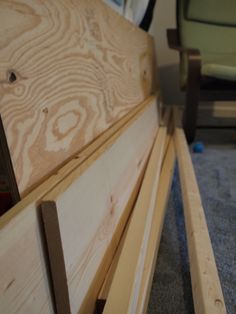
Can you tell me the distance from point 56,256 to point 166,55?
9.11ft

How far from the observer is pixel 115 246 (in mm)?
652

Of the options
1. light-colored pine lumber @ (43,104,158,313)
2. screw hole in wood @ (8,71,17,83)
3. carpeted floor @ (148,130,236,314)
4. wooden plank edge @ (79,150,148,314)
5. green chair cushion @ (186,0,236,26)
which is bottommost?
carpeted floor @ (148,130,236,314)

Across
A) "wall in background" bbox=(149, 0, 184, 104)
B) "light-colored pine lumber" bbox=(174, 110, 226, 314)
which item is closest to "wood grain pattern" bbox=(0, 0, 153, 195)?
"light-colored pine lumber" bbox=(174, 110, 226, 314)

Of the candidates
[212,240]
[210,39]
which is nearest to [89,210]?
[212,240]

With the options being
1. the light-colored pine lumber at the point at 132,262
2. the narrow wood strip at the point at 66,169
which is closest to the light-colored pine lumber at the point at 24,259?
the narrow wood strip at the point at 66,169

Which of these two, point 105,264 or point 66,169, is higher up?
point 66,169

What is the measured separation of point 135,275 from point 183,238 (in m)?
0.39

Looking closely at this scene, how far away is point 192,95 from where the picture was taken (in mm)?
1760

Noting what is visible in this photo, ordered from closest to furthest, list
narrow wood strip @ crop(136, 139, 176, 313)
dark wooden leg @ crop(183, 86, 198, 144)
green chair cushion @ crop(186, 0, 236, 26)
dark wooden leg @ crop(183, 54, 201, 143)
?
narrow wood strip @ crop(136, 139, 176, 313) < dark wooden leg @ crop(183, 54, 201, 143) < dark wooden leg @ crop(183, 86, 198, 144) < green chair cushion @ crop(186, 0, 236, 26)

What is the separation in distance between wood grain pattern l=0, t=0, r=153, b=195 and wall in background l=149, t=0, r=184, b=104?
2.04 metres

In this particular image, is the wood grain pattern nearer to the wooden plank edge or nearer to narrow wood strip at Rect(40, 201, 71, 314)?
narrow wood strip at Rect(40, 201, 71, 314)

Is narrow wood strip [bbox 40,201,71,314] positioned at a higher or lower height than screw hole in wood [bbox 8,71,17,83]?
lower

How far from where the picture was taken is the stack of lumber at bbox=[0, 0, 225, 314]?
0.37 m

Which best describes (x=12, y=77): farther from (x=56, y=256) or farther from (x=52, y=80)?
(x=56, y=256)
